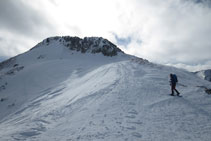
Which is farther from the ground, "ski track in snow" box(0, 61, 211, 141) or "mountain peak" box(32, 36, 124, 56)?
"mountain peak" box(32, 36, 124, 56)

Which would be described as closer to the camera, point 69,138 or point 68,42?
point 69,138

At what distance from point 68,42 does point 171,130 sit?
58556 mm

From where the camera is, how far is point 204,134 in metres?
5.63

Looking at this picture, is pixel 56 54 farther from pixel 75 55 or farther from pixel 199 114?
pixel 199 114

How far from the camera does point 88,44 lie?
182ft

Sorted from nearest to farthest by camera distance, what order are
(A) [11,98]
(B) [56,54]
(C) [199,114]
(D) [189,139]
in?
(D) [189,139] < (C) [199,114] < (A) [11,98] < (B) [56,54]

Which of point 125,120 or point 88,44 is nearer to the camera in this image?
point 125,120

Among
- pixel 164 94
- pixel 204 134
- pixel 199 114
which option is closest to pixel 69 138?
pixel 204 134

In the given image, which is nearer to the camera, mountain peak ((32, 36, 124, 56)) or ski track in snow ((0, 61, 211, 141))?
ski track in snow ((0, 61, 211, 141))

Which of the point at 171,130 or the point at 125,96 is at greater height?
the point at 125,96

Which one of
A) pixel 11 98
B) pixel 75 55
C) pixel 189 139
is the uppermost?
pixel 75 55

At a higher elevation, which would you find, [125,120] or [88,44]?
[88,44]

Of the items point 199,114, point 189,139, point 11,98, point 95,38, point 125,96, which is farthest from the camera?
point 95,38

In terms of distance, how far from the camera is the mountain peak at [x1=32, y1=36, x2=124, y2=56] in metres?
50.8
